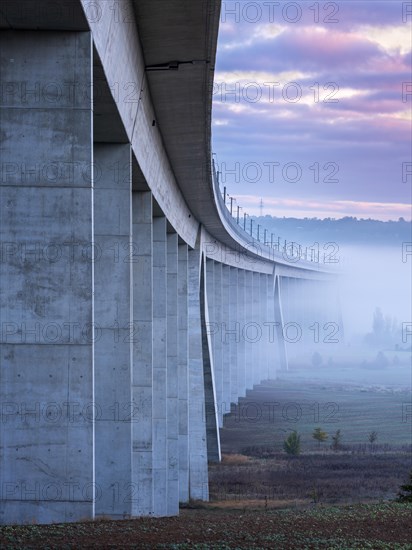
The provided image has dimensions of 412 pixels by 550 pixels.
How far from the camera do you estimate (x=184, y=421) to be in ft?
138

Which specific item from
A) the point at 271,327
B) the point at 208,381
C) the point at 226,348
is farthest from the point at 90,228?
the point at 271,327

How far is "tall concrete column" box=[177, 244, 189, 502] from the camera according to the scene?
4116cm

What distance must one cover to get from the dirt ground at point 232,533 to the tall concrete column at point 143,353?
18.6 feet

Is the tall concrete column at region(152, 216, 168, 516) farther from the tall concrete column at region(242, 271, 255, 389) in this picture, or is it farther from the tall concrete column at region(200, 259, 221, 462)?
the tall concrete column at region(242, 271, 255, 389)

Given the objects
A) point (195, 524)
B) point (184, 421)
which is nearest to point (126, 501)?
point (195, 524)

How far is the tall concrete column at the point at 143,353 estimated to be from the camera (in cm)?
2638

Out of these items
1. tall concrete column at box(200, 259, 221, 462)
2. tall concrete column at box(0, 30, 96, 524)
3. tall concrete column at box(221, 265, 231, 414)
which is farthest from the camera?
tall concrete column at box(221, 265, 231, 414)

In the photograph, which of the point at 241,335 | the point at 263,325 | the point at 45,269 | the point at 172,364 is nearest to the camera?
the point at 45,269

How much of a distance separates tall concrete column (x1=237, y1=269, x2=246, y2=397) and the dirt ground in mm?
65749

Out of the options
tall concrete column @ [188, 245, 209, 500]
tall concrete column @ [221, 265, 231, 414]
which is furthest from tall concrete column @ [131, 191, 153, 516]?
tall concrete column @ [221, 265, 231, 414]

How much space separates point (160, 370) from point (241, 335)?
5481 centimetres

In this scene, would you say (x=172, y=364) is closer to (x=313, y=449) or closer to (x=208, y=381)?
(x=208, y=381)

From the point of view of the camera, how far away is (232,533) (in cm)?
1598

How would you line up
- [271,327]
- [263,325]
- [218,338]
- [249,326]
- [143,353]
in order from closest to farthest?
[143,353], [218,338], [249,326], [263,325], [271,327]
